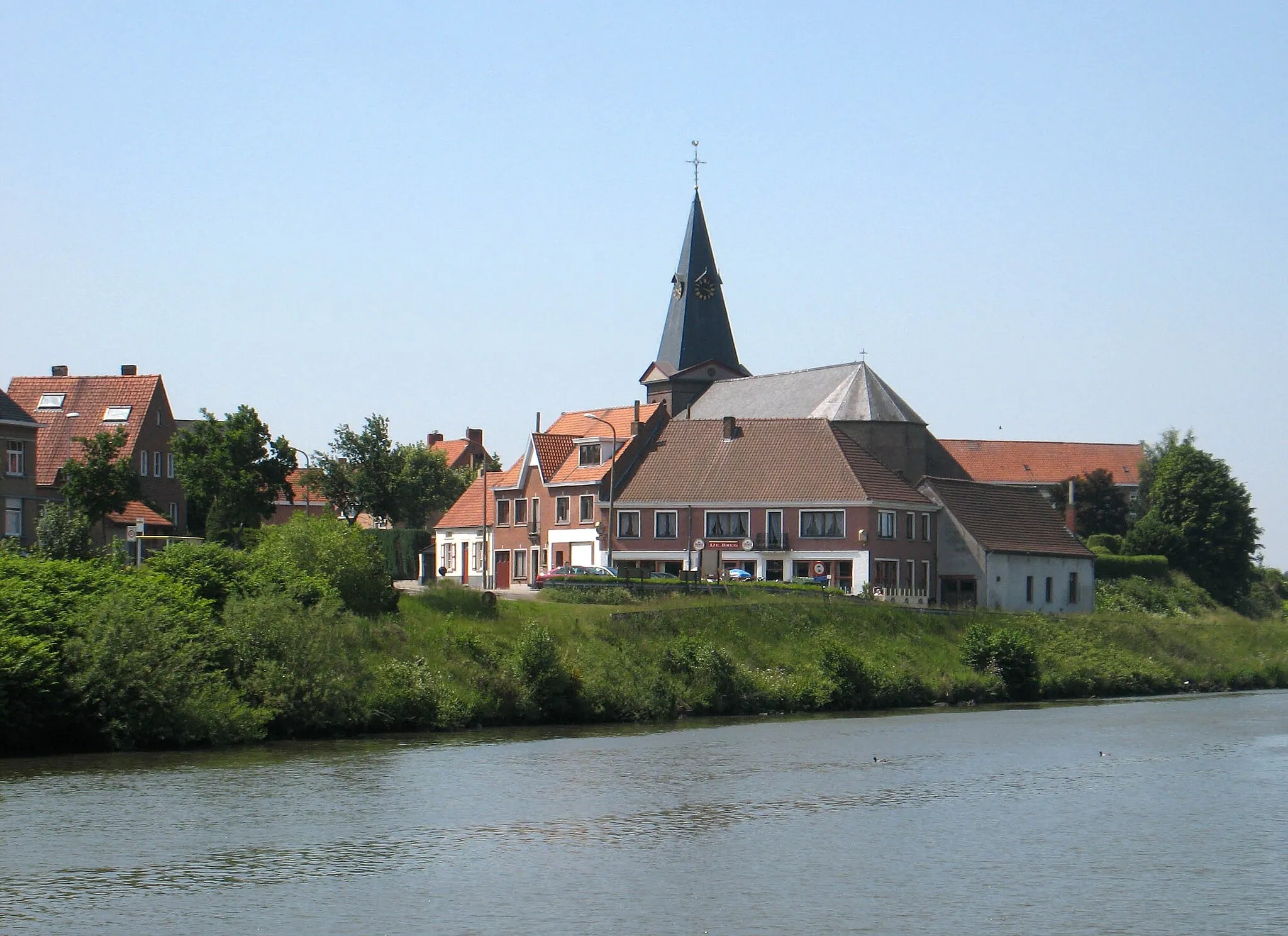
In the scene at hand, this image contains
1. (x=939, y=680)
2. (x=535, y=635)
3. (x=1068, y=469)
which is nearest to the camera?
(x=535, y=635)

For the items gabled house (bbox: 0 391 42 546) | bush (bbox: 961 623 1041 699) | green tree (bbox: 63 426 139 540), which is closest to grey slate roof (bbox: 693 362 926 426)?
bush (bbox: 961 623 1041 699)

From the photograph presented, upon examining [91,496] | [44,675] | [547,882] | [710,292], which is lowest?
[547,882]

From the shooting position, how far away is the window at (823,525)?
78125 millimetres

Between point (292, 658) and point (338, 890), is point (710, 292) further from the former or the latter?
point (338, 890)

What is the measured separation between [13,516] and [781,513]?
3572 centimetres

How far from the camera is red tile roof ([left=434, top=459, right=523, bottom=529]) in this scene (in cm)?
9144

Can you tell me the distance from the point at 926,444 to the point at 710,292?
22.1 metres

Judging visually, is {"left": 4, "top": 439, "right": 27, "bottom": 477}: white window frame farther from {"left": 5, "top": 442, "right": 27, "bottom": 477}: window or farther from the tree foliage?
the tree foliage

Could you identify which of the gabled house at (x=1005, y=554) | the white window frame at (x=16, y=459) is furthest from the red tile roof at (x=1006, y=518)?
the white window frame at (x=16, y=459)

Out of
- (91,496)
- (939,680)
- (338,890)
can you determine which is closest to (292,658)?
(338,890)

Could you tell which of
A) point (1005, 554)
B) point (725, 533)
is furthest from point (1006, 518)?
point (725, 533)

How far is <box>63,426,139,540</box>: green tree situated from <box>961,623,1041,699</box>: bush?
40.9 m

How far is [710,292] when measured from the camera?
341 ft

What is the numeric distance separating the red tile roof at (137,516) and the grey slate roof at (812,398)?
110 feet
